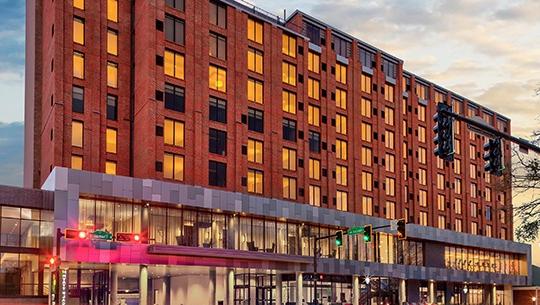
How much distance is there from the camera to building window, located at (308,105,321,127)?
88125 millimetres

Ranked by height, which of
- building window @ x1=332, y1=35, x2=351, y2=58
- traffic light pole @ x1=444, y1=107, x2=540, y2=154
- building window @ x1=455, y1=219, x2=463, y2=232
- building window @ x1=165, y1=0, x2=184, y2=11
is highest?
building window @ x1=332, y1=35, x2=351, y2=58

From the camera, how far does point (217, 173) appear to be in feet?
243

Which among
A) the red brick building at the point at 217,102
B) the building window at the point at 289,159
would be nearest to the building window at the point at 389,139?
the red brick building at the point at 217,102

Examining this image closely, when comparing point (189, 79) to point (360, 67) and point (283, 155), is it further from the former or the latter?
point (360, 67)

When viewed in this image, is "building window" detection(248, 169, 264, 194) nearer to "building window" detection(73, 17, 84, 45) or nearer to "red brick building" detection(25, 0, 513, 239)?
"red brick building" detection(25, 0, 513, 239)

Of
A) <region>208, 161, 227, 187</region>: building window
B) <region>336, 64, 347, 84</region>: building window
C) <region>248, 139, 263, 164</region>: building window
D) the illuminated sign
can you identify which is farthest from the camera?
<region>336, 64, 347, 84</region>: building window

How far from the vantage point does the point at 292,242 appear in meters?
81.4

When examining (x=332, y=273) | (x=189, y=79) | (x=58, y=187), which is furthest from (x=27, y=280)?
(x=332, y=273)

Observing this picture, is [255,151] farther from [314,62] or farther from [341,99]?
[341,99]

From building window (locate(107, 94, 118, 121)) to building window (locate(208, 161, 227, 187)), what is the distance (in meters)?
10.5

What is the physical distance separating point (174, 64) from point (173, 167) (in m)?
10.2

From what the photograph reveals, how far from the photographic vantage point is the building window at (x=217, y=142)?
74.2m

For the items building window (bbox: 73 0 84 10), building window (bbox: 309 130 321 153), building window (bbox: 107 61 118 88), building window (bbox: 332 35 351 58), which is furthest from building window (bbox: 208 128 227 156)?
building window (bbox: 332 35 351 58)

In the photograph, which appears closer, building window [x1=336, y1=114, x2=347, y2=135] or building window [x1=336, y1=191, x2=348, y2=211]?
building window [x1=336, y1=191, x2=348, y2=211]
